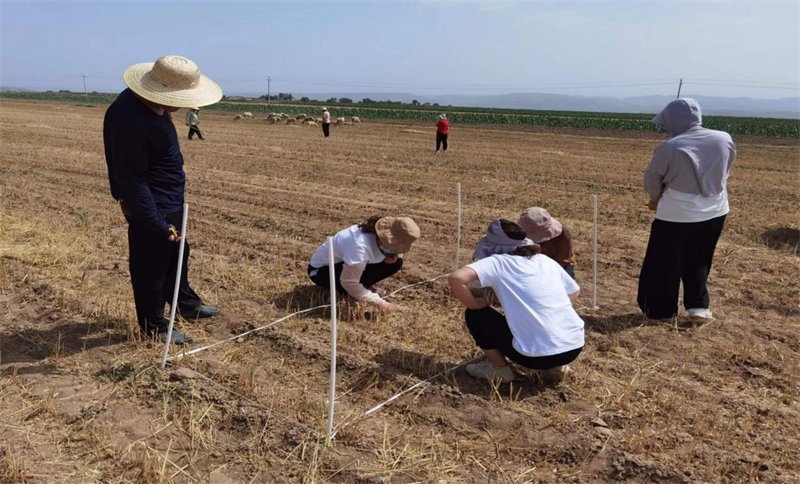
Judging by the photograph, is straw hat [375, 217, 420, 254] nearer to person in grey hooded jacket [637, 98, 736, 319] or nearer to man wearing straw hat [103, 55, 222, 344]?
man wearing straw hat [103, 55, 222, 344]

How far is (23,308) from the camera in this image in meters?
5.06

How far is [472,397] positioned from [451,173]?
10294 millimetres

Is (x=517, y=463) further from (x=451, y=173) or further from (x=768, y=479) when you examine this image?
(x=451, y=173)

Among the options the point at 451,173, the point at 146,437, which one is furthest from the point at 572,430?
the point at 451,173

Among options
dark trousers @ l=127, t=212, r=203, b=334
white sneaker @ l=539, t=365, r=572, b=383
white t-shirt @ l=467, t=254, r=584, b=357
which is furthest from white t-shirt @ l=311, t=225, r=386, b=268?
white sneaker @ l=539, t=365, r=572, b=383

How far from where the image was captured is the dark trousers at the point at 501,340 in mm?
3639

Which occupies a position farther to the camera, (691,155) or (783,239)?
(783,239)

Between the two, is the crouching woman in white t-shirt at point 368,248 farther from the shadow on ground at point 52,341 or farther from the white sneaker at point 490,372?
the shadow on ground at point 52,341

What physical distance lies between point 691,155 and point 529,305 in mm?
2162

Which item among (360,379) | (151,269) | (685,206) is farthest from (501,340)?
(151,269)

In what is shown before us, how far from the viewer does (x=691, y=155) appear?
4.73m

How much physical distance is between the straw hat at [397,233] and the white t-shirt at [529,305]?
1108 mm

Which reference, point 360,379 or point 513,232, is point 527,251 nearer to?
point 513,232

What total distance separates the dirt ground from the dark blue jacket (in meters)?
1.05
